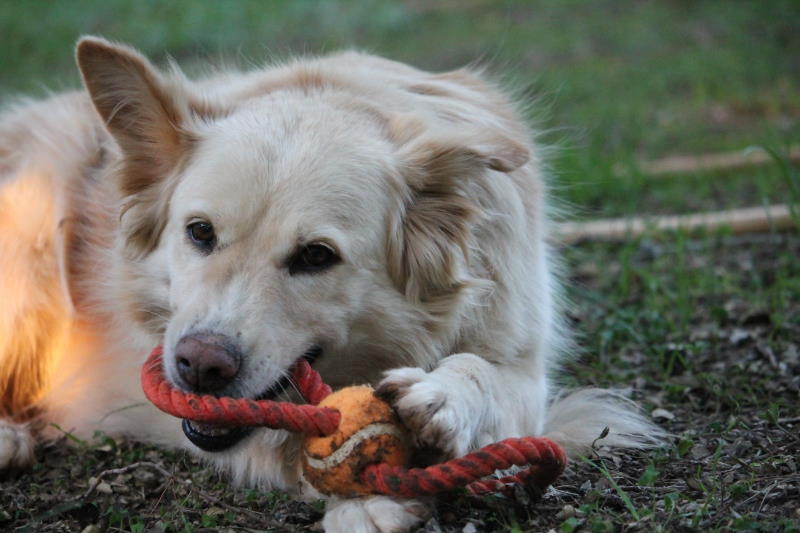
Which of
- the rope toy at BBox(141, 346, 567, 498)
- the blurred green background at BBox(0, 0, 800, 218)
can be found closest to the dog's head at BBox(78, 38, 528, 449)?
the rope toy at BBox(141, 346, 567, 498)

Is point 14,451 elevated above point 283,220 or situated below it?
below

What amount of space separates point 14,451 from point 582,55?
30.6 ft

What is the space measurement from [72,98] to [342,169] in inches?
81.6

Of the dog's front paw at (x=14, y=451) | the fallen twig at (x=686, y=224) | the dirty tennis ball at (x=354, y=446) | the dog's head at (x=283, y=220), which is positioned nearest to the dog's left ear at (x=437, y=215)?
the dog's head at (x=283, y=220)

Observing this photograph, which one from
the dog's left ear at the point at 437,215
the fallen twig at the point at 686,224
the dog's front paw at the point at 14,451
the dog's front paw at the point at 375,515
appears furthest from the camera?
the fallen twig at the point at 686,224

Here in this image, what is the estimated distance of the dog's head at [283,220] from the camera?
2760mm

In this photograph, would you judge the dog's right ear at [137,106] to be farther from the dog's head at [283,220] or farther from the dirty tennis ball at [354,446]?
the dirty tennis ball at [354,446]

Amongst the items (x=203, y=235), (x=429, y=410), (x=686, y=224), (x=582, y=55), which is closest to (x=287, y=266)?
(x=203, y=235)

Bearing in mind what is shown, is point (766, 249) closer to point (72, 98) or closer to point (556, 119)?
point (556, 119)

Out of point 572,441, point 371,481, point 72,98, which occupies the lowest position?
point 572,441

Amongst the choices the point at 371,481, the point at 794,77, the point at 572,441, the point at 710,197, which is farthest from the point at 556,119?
the point at 371,481

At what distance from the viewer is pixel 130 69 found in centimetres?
319

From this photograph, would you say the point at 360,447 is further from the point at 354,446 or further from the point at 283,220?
the point at 283,220

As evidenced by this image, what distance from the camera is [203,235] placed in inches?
117
